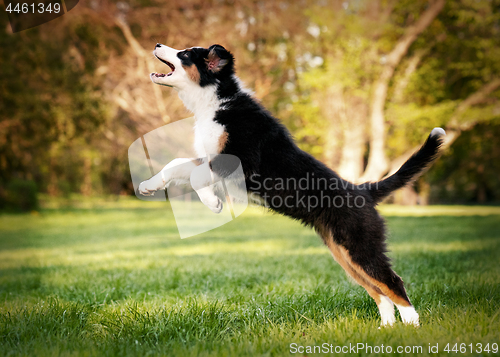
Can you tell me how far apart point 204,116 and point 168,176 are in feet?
2.03

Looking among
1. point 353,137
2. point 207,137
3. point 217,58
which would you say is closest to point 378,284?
point 207,137

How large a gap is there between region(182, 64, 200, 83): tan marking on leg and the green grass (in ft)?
6.03

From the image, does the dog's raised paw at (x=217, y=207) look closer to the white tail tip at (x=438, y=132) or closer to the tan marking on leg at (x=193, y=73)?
the tan marking on leg at (x=193, y=73)

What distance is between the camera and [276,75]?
1734 centimetres

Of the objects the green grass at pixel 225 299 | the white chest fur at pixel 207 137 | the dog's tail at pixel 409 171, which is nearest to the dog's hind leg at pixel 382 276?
the green grass at pixel 225 299

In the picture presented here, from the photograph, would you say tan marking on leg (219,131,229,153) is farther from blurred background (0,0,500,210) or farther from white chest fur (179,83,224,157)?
blurred background (0,0,500,210)

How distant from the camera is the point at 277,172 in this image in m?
2.91

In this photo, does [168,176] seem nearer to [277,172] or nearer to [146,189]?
[146,189]

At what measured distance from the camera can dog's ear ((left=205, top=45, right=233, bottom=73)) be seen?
10.4 feet

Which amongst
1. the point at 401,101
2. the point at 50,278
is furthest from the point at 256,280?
the point at 401,101

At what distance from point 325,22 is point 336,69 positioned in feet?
6.74

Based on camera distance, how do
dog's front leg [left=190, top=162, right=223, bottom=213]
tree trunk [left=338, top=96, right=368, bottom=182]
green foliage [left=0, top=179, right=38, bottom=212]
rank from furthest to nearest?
1. tree trunk [left=338, top=96, right=368, bottom=182]
2. green foliage [left=0, top=179, right=38, bottom=212]
3. dog's front leg [left=190, top=162, right=223, bottom=213]

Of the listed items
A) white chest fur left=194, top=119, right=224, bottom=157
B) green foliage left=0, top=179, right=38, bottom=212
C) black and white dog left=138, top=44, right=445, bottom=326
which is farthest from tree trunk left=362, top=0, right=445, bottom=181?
green foliage left=0, top=179, right=38, bottom=212

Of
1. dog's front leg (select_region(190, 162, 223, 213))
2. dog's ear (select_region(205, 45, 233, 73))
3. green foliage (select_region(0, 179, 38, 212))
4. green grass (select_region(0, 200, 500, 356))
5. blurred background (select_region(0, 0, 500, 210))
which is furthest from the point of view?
green foliage (select_region(0, 179, 38, 212))
